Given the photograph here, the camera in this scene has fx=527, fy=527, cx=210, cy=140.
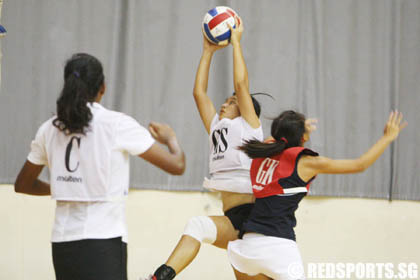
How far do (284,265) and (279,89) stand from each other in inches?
109

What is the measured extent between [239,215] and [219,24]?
143 cm

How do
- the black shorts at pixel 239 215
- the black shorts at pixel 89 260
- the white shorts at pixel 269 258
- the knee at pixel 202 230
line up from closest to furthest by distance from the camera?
the black shorts at pixel 89 260 → the white shorts at pixel 269 258 → the knee at pixel 202 230 → the black shorts at pixel 239 215

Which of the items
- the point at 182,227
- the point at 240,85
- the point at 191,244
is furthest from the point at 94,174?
Result: the point at 182,227

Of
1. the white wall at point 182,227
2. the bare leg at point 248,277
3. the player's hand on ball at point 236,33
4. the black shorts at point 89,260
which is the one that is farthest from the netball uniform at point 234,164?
the white wall at point 182,227

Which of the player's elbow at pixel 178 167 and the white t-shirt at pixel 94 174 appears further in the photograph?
the player's elbow at pixel 178 167

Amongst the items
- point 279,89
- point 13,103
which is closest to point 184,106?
point 279,89

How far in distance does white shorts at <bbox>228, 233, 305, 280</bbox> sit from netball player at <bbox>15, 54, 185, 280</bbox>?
1.11m

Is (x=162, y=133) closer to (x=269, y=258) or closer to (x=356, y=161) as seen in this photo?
(x=269, y=258)

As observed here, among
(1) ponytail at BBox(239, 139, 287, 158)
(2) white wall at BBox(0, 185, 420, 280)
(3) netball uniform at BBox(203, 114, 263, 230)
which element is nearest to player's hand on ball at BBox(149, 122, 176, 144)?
(1) ponytail at BBox(239, 139, 287, 158)

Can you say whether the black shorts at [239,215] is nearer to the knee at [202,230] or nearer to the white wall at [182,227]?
the knee at [202,230]

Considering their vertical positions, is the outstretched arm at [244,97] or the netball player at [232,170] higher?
the outstretched arm at [244,97]

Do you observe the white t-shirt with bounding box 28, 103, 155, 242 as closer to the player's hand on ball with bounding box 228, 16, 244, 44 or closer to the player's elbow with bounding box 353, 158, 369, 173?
the player's elbow with bounding box 353, 158, 369, 173

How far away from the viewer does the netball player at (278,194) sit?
10.3 ft

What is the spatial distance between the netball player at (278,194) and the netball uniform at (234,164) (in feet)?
0.80
